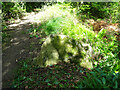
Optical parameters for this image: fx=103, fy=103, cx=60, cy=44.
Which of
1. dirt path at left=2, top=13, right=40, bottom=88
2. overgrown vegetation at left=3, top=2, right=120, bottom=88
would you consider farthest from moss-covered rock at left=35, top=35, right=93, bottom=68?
dirt path at left=2, top=13, right=40, bottom=88

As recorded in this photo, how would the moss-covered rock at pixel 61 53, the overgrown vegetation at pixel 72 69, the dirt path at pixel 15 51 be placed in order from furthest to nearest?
the moss-covered rock at pixel 61 53 < the dirt path at pixel 15 51 < the overgrown vegetation at pixel 72 69

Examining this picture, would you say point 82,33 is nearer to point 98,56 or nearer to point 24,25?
point 98,56

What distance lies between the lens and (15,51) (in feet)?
15.3

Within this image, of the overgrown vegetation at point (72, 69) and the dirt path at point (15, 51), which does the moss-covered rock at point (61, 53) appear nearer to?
the overgrown vegetation at point (72, 69)

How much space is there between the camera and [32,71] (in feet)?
12.0

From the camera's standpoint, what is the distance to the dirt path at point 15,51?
11.9 ft

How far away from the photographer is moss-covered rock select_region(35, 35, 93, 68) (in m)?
3.85

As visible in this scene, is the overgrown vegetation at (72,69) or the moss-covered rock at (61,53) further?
the moss-covered rock at (61,53)

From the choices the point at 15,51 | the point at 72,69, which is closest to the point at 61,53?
the point at 72,69

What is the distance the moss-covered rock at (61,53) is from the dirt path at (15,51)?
0.76 metres

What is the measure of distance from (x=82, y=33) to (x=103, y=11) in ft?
14.8

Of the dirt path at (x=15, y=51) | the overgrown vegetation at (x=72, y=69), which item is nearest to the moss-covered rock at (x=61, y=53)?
the overgrown vegetation at (x=72, y=69)

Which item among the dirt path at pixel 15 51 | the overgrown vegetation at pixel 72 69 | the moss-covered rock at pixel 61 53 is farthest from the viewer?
the moss-covered rock at pixel 61 53

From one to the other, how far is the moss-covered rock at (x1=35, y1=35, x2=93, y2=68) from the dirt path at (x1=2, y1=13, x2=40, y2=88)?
2.50 feet
